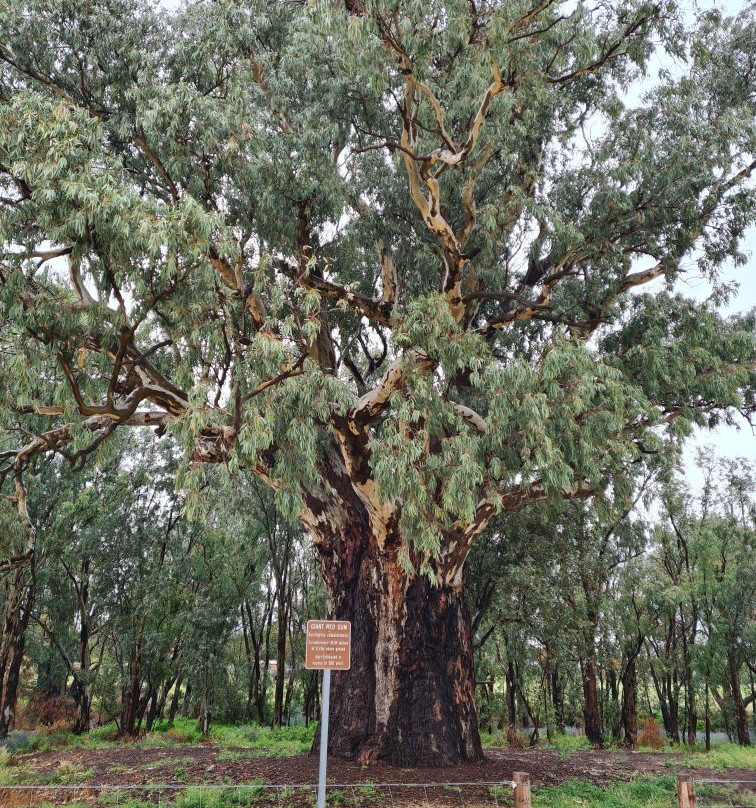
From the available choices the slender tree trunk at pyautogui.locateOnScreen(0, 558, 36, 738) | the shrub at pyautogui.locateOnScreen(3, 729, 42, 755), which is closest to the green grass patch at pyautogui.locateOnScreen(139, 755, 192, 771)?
the shrub at pyautogui.locateOnScreen(3, 729, 42, 755)

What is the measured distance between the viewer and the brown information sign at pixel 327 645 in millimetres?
5480

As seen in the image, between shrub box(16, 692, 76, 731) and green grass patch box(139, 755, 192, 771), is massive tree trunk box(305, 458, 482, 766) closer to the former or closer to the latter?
green grass patch box(139, 755, 192, 771)

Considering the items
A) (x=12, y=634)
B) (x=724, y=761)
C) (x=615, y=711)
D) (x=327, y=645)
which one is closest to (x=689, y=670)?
(x=615, y=711)

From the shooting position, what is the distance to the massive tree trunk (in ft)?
27.8

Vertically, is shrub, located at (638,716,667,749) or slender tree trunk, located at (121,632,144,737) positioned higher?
slender tree trunk, located at (121,632,144,737)

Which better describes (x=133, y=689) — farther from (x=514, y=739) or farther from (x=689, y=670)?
(x=689, y=670)

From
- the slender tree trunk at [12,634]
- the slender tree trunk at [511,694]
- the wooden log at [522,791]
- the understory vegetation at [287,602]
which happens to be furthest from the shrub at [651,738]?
the slender tree trunk at [12,634]

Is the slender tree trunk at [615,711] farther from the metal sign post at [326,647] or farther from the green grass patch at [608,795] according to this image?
the metal sign post at [326,647]

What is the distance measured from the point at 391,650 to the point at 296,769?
1.81m

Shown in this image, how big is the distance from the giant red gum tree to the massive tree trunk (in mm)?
33

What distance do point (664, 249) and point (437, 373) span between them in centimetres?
361

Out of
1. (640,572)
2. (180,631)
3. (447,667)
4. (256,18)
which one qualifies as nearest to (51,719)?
(180,631)

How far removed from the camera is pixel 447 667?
8.99 meters

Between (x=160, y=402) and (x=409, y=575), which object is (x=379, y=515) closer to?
(x=409, y=575)
